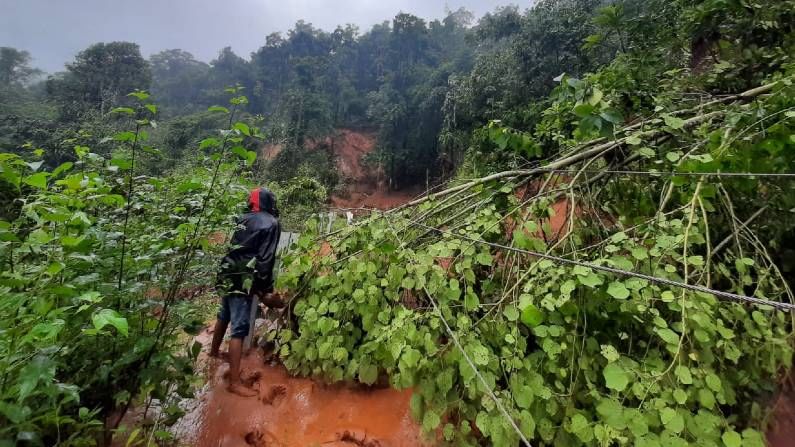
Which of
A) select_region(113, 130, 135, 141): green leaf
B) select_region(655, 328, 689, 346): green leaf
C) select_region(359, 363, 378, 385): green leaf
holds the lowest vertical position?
select_region(359, 363, 378, 385): green leaf

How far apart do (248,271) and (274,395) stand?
0.83m

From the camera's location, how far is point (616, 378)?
1225 millimetres

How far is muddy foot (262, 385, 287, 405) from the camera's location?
7.52 feet

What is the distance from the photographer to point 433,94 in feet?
63.9

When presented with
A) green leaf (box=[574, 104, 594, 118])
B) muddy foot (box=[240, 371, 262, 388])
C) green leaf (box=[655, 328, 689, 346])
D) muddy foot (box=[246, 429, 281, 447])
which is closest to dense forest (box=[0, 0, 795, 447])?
green leaf (box=[574, 104, 594, 118])

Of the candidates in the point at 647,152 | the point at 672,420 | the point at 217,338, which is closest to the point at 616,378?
the point at 672,420

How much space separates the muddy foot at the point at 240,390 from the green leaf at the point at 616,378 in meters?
2.08

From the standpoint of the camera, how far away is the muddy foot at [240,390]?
233 cm

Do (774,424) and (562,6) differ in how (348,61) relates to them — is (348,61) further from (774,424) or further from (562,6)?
(774,424)

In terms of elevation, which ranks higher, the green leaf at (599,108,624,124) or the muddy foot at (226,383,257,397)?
the green leaf at (599,108,624,124)

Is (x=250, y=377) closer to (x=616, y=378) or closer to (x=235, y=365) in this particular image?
(x=235, y=365)

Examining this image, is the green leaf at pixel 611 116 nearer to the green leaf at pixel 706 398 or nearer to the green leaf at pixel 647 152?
the green leaf at pixel 647 152

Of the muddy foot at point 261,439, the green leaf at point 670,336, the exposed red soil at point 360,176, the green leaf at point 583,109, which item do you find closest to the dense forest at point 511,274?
the green leaf at point 583,109

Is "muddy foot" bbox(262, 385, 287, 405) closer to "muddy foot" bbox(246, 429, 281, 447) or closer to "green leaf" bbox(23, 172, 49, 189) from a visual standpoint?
"muddy foot" bbox(246, 429, 281, 447)
